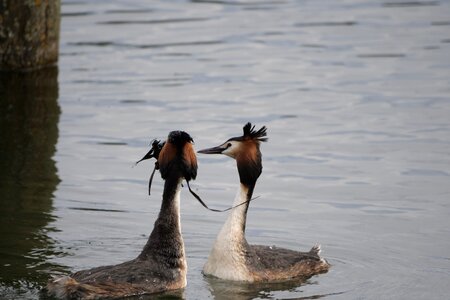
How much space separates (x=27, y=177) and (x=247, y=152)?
3.61m

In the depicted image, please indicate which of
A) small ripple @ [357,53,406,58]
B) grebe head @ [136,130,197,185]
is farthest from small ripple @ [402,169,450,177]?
small ripple @ [357,53,406,58]

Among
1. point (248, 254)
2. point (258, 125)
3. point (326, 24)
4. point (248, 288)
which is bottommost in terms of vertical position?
point (248, 288)

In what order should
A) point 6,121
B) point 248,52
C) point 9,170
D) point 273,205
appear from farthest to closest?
Result: point 248,52, point 6,121, point 9,170, point 273,205

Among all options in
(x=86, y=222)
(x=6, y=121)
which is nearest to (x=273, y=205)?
(x=86, y=222)

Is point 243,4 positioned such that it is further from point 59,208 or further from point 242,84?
point 59,208

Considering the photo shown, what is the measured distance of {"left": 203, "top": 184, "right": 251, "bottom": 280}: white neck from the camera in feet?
35.9

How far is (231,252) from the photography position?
11.0 m

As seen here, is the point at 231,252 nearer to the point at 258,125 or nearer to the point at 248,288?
the point at 248,288

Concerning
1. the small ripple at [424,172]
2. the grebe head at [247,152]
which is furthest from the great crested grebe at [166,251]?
the small ripple at [424,172]

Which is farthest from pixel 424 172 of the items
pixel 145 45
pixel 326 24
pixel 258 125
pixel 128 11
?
pixel 128 11

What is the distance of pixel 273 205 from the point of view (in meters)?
13.3

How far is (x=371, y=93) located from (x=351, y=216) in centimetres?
540

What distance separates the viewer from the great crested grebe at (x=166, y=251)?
10102 millimetres

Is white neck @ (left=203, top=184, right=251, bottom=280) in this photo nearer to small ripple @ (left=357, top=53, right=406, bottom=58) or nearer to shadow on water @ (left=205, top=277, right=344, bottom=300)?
shadow on water @ (left=205, top=277, right=344, bottom=300)
